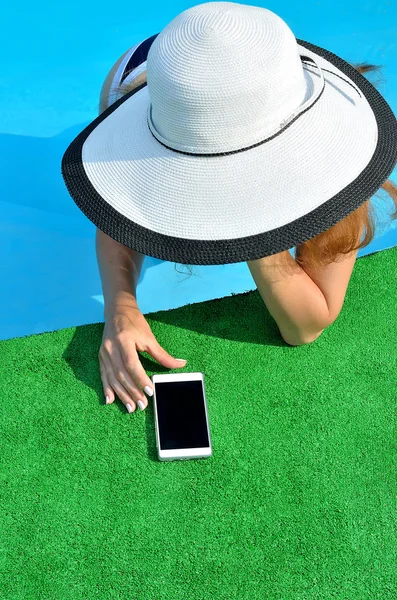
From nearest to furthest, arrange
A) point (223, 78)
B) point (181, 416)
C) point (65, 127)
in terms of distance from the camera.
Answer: point (223, 78)
point (181, 416)
point (65, 127)

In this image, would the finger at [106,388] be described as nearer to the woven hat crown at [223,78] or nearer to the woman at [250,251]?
the woman at [250,251]

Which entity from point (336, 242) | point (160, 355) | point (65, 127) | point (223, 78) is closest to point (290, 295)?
point (336, 242)

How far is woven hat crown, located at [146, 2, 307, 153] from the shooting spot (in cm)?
108

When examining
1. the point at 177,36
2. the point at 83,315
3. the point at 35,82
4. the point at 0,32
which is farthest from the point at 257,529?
the point at 0,32

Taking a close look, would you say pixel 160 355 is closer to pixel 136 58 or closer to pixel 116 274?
pixel 116 274

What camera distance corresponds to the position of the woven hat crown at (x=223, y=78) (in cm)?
108

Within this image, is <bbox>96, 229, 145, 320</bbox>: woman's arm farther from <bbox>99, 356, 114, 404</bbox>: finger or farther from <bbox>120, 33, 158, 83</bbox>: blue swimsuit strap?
<bbox>120, 33, 158, 83</bbox>: blue swimsuit strap

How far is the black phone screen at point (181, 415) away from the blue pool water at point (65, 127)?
2.59ft

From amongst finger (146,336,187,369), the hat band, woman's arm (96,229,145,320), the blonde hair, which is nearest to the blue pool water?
woman's arm (96,229,145,320)

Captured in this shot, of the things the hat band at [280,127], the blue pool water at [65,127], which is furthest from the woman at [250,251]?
the blue pool water at [65,127]

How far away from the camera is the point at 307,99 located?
3.95ft

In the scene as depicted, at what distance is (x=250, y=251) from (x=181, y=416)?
560 millimetres

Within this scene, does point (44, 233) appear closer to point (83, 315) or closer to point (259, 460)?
point (83, 315)

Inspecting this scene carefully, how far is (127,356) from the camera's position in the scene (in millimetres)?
1626
